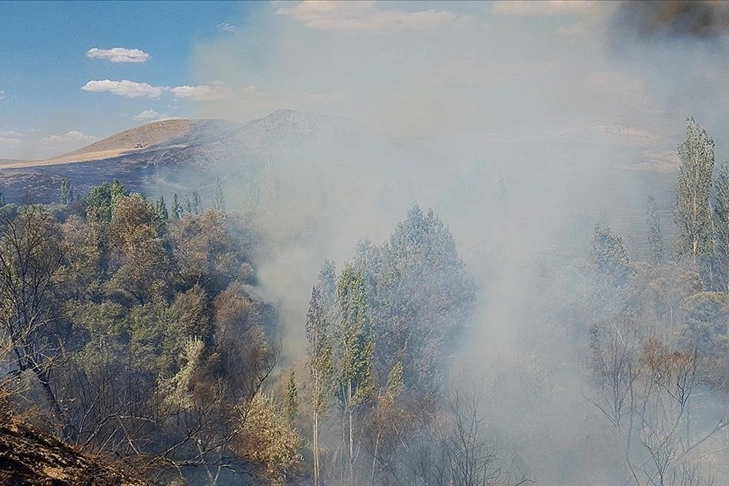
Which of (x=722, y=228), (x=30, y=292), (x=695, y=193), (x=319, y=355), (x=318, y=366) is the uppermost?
(x=695, y=193)

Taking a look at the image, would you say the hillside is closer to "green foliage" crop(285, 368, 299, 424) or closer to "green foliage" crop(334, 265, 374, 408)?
"green foliage" crop(285, 368, 299, 424)

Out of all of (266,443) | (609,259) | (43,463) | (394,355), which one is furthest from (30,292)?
(609,259)

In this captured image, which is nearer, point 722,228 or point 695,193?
point 722,228

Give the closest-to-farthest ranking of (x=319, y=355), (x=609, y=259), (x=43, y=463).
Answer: (x=43, y=463), (x=319, y=355), (x=609, y=259)

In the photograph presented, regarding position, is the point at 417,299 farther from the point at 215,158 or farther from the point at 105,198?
the point at 215,158

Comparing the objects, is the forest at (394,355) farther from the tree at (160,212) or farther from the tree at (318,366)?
the tree at (160,212)

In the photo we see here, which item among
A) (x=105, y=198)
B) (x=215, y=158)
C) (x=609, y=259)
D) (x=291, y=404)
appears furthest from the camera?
(x=215, y=158)

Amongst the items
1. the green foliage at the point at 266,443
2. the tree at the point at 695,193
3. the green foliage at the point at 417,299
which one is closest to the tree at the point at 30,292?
the green foliage at the point at 266,443
